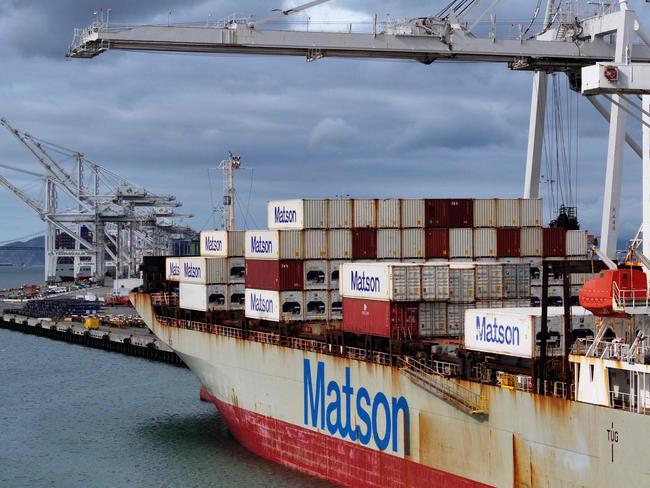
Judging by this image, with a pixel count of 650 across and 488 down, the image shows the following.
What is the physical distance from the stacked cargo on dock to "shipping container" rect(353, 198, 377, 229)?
28.9 feet

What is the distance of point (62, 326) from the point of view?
100125 millimetres

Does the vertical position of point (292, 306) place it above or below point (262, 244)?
below

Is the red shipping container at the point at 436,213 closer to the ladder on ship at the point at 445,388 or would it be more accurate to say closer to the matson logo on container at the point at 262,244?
the matson logo on container at the point at 262,244

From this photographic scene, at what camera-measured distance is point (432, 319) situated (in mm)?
37312

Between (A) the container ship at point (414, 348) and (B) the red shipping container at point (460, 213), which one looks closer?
(A) the container ship at point (414, 348)

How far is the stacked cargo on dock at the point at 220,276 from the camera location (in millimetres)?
49531

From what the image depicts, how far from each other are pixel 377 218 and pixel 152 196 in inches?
4129

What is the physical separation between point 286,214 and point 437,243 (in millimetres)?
6879

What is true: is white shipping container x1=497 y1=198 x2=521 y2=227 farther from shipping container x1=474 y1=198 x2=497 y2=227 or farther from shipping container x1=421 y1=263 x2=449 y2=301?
shipping container x1=421 y1=263 x2=449 y2=301

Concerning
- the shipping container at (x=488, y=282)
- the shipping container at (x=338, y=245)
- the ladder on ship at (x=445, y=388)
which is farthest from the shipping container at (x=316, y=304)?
the ladder on ship at (x=445, y=388)

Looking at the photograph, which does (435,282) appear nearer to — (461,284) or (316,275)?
(461,284)

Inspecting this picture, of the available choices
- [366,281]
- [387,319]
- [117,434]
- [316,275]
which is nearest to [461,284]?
Answer: [387,319]

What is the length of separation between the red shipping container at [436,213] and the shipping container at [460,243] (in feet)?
1.85

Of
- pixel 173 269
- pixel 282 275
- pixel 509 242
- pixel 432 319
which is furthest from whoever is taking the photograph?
pixel 173 269
